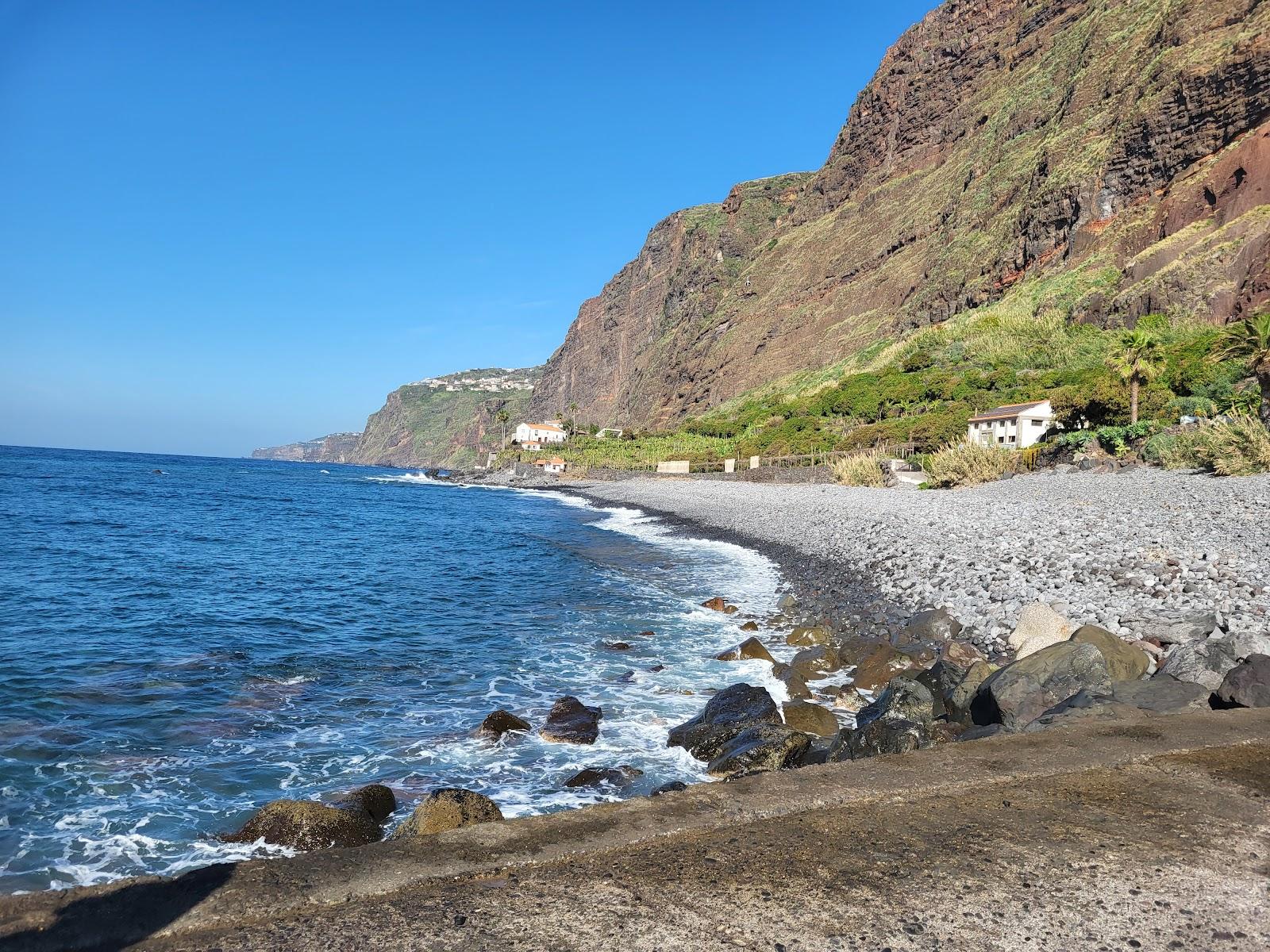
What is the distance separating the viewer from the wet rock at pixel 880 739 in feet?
21.7

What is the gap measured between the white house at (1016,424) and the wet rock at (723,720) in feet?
101

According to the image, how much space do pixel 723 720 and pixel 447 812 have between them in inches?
149

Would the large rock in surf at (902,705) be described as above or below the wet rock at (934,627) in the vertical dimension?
below

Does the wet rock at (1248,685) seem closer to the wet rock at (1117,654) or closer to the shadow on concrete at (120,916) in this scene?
the wet rock at (1117,654)

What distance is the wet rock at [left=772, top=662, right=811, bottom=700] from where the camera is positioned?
9633 millimetres

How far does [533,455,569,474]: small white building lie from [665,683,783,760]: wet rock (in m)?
88.7

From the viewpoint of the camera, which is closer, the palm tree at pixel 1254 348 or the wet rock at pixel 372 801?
the wet rock at pixel 372 801

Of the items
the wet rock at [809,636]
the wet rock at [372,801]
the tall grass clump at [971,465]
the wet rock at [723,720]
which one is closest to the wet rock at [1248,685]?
the wet rock at [723,720]

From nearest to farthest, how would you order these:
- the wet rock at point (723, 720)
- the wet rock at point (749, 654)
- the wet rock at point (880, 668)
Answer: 1. the wet rock at point (723, 720)
2. the wet rock at point (880, 668)
3. the wet rock at point (749, 654)

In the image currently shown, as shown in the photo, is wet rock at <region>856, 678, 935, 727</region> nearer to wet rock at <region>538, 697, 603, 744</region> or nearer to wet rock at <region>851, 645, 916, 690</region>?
wet rock at <region>851, 645, 916, 690</region>

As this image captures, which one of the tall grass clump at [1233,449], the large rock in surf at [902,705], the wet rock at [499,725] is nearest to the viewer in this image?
the large rock in surf at [902,705]

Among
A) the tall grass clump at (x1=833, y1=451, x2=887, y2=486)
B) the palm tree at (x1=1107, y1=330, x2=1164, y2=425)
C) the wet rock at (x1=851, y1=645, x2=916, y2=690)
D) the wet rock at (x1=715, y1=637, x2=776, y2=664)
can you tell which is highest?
the palm tree at (x1=1107, y1=330, x2=1164, y2=425)

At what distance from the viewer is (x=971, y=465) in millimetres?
27234

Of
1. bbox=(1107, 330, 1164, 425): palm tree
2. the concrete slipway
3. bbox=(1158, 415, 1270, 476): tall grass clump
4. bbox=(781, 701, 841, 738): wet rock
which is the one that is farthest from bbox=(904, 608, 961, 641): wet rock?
bbox=(1107, 330, 1164, 425): palm tree
